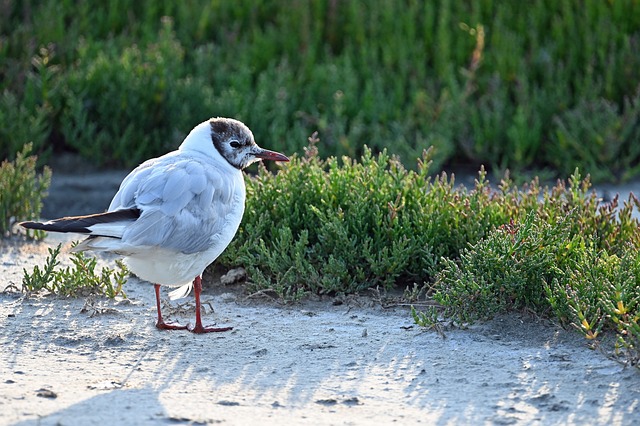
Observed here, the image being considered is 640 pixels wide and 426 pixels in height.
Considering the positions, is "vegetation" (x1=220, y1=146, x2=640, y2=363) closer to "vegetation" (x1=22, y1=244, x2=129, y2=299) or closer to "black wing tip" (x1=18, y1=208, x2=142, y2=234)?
"vegetation" (x1=22, y1=244, x2=129, y2=299)

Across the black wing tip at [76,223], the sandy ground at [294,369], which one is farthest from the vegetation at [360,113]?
the black wing tip at [76,223]

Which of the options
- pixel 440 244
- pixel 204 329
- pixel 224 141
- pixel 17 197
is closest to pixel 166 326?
pixel 204 329

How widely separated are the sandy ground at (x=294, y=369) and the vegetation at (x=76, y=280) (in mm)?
69

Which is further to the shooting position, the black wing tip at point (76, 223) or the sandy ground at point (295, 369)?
the black wing tip at point (76, 223)

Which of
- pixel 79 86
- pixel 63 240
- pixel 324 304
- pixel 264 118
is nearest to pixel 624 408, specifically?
pixel 324 304

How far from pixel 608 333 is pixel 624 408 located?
851 millimetres

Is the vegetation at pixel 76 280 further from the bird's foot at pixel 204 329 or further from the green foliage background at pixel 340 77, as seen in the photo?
the green foliage background at pixel 340 77

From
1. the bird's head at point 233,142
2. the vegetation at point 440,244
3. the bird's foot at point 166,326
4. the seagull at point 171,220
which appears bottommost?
the bird's foot at point 166,326

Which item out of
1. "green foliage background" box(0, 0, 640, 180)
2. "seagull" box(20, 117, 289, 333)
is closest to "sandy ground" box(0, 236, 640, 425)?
"seagull" box(20, 117, 289, 333)

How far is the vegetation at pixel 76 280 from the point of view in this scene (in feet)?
18.3

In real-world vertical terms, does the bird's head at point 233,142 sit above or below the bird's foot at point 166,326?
above

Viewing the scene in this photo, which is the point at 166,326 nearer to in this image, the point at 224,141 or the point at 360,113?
the point at 224,141

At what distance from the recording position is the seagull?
469 centimetres

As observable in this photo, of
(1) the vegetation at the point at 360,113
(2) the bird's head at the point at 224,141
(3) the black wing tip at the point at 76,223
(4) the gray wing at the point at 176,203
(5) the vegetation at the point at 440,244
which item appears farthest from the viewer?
(1) the vegetation at the point at 360,113
